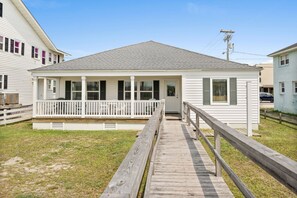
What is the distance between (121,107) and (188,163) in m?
7.80

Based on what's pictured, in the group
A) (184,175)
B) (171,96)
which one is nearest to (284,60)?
(171,96)

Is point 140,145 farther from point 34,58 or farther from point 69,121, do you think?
point 34,58

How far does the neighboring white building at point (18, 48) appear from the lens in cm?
1566

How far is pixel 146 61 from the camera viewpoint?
12875 millimetres

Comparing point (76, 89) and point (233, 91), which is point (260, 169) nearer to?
point (233, 91)

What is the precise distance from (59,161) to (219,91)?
894 cm

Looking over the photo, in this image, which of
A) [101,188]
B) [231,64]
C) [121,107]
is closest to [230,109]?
[231,64]

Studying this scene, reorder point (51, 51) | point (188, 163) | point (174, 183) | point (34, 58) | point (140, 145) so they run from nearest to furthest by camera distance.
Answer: point (140, 145) < point (174, 183) < point (188, 163) < point (34, 58) < point (51, 51)

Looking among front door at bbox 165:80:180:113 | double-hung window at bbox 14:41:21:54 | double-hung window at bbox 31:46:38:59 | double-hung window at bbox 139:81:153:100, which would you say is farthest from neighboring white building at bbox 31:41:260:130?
double-hung window at bbox 31:46:38:59

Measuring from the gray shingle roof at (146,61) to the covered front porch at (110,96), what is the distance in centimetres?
97

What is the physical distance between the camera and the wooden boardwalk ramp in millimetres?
3039

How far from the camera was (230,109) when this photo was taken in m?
11.6

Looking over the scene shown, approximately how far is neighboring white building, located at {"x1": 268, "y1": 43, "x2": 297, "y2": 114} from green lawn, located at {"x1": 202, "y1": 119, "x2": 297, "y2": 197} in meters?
9.07

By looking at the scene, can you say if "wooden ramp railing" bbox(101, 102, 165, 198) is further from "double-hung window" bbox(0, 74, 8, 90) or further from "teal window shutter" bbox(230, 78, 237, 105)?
"double-hung window" bbox(0, 74, 8, 90)
